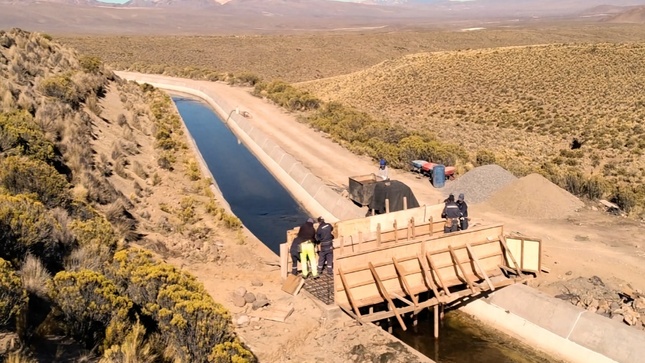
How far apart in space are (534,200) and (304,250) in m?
10.7

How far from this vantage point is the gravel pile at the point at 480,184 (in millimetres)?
23812

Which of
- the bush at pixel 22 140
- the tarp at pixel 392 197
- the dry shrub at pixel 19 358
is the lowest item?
the tarp at pixel 392 197

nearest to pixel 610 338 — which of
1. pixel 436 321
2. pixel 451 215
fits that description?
pixel 436 321

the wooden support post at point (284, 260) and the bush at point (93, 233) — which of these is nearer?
the bush at point (93, 233)

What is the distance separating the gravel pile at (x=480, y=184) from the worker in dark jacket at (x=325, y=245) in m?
9.26

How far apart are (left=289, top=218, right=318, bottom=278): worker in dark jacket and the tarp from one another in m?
5.75

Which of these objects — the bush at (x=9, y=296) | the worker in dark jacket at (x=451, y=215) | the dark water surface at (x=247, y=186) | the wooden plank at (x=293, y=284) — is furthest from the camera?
the dark water surface at (x=247, y=186)

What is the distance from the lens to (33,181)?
14.8 meters

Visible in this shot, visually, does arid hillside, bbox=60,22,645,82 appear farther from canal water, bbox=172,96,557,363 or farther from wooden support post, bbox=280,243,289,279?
wooden support post, bbox=280,243,289,279

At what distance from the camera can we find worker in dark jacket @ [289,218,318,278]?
16047 millimetres

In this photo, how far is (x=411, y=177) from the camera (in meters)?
28.3

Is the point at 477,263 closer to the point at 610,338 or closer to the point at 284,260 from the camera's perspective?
the point at 610,338

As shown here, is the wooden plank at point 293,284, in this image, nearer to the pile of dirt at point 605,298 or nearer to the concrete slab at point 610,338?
the concrete slab at point 610,338

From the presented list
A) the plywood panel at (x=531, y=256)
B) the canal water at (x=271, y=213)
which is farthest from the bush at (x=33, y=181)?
the plywood panel at (x=531, y=256)
